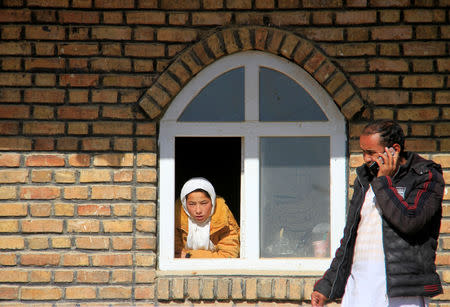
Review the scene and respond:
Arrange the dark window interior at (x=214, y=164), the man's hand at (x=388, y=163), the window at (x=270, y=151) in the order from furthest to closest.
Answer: the dark window interior at (x=214, y=164) < the window at (x=270, y=151) < the man's hand at (x=388, y=163)

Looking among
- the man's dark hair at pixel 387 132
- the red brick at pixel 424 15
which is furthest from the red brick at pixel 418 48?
the man's dark hair at pixel 387 132

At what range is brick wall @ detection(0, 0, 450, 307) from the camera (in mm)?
4559

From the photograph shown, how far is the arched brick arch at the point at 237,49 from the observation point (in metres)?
4.57

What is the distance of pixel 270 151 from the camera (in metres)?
4.71

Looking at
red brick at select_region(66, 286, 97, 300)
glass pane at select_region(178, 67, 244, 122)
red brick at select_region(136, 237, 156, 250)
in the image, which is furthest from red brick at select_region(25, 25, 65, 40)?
red brick at select_region(66, 286, 97, 300)

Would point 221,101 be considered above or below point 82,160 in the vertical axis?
above

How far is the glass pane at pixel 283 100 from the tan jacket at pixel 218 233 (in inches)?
30.0

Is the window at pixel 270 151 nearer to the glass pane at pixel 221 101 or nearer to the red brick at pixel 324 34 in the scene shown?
the glass pane at pixel 221 101

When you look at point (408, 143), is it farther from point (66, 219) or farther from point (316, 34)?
point (66, 219)

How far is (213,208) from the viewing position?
485cm

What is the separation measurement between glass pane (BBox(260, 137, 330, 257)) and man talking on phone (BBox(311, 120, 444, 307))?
1231 millimetres

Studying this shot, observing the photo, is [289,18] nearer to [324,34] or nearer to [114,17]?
[324,34]

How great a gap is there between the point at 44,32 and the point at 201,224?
173cm

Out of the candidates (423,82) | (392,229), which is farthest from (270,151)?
(392,229)
